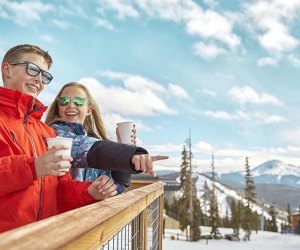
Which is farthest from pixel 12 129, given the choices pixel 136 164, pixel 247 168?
pixel 247 168

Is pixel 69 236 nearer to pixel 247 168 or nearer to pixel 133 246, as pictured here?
pixel 133 246

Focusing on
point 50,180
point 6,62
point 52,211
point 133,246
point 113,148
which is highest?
point 6,62

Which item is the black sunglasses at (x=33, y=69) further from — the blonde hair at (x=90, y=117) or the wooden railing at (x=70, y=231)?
the wooden railing at (x=70, y=231)

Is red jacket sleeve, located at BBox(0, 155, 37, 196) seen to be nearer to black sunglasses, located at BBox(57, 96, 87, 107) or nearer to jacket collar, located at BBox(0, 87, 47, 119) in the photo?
jacket collar, located at BBox(0, 87, 47, 119)

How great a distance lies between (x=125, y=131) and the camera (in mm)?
2482

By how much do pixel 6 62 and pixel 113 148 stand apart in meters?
0.79

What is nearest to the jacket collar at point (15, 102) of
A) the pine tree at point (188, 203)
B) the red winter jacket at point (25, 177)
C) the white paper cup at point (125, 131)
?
the red winter jacket at point (25, 177)

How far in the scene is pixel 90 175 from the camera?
9.45 ft

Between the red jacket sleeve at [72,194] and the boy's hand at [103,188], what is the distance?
0.06 m

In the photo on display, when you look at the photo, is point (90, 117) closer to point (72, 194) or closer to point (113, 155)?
point (72, 194)

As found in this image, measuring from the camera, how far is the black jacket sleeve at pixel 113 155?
1875 millimetres

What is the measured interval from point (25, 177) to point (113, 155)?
0.45 m

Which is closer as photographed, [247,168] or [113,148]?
[113,148]

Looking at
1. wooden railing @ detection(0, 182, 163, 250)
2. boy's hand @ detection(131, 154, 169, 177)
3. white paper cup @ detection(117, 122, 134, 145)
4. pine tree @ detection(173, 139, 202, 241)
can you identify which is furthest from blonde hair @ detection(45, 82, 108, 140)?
pine tree @ detection(173, 139, 202, 241)
